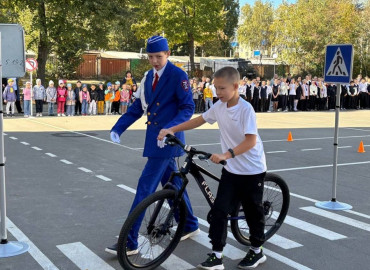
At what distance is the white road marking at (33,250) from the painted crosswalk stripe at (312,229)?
8.06ft

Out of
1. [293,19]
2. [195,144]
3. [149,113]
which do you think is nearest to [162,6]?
[293,19]

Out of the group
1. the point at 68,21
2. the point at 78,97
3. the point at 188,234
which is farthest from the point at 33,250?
the point at 68,21

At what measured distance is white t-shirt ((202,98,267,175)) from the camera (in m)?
4.24

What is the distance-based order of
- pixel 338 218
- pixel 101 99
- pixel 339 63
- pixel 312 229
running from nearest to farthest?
pixel 312 229 < pixel 338 218 < pixel 339 63 < pixel 101 99

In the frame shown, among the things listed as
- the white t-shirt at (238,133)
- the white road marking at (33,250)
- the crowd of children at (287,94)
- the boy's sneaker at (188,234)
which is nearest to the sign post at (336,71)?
the boy's sneaker at (188,234)

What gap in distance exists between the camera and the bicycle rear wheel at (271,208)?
5.06 m

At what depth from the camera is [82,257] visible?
189 inches

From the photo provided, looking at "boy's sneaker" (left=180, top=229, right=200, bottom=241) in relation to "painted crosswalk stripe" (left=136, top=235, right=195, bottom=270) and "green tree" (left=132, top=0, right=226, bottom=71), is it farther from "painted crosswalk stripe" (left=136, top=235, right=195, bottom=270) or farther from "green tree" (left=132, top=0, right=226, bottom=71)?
"green tree" (left=132, top=0, right=226, bottom=71)

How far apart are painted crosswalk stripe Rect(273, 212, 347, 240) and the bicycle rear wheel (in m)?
0.08

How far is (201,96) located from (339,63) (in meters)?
19.0

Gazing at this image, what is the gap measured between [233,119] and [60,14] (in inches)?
957

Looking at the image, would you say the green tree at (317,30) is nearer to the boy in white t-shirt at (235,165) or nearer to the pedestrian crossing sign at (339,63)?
the pedestrian crossing sign at (339,63)

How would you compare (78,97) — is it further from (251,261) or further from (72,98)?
(251,261)

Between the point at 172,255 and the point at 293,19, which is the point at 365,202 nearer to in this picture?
the point at 172,255
